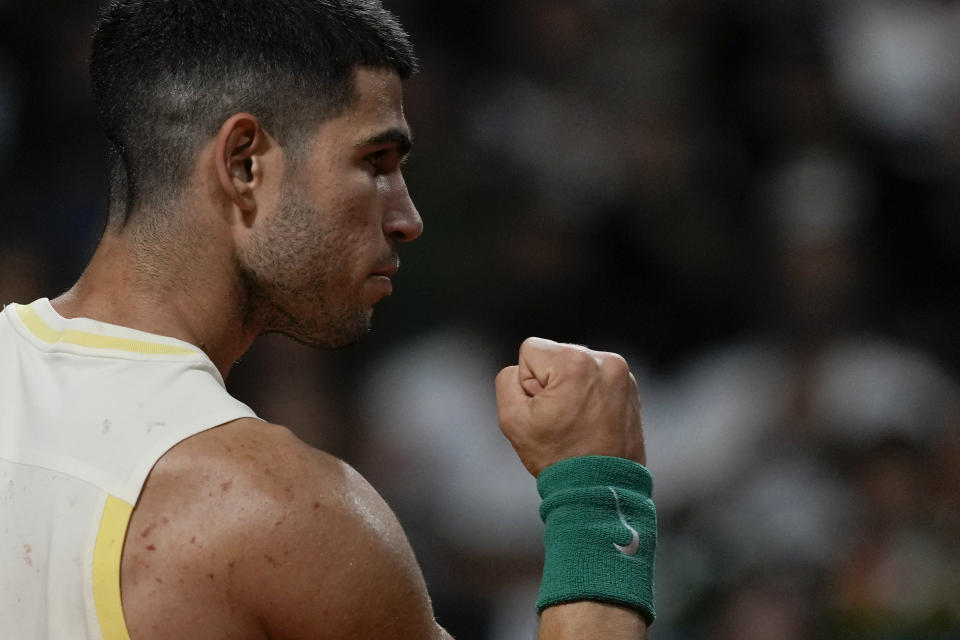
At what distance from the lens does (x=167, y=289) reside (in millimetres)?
2113

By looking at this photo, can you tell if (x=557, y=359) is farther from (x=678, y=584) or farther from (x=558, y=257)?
(x=558, y=257)

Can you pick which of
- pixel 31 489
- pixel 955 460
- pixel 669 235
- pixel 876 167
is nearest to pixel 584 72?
pixel 669 235

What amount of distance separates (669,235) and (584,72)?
3.28 ft

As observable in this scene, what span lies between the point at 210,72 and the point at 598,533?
94 centimetres

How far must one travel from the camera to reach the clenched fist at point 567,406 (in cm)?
220

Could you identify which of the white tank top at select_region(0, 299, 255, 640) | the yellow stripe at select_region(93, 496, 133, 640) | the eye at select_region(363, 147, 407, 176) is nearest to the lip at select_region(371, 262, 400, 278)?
the eye at select_region(363, 147, 407, 176)

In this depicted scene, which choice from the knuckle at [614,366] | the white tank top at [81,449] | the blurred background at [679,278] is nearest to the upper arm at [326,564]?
the white tank top at [81,449]

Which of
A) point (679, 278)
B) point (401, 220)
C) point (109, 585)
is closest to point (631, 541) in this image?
point (401, 220)

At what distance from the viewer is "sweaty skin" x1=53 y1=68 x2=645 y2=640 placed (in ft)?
5.91

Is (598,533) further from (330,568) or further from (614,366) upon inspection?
(330,568)

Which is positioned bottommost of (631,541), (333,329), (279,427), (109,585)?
(109,585)

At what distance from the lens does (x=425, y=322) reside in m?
5.93

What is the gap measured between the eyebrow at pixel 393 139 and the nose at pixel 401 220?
67mm

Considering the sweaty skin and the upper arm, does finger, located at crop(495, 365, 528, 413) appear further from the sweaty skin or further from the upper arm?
the upper arm
